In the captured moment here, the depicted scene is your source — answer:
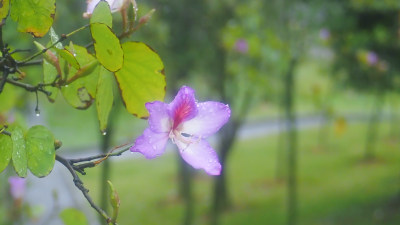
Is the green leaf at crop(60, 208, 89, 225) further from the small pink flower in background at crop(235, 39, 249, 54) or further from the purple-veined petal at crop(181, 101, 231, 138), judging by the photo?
the small pink flower in background at crop(235, 39, 249, 54)

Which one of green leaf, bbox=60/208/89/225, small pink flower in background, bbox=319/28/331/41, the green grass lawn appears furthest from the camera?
the green grass lawn

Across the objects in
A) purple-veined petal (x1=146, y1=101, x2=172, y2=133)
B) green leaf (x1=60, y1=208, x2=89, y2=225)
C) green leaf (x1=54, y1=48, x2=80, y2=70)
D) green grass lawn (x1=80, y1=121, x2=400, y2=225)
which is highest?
green leaf (x1=54, y1=48, x2=80, y2=70)

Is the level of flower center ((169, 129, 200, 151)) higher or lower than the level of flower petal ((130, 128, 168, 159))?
lower

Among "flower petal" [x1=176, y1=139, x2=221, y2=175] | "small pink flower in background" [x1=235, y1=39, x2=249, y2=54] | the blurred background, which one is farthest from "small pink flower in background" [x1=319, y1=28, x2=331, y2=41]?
"flower petal" [x1=176, y1=139, x2=221, y2=175]

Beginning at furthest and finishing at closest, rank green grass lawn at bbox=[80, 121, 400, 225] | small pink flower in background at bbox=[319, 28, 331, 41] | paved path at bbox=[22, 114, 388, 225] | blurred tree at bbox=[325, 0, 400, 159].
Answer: green grass lawn at bbox=[80, 121, 400, 225], paved path at bbox=[22, 114, 388, 225], blurred tree at bbox=[325, 0, 400, 159], small pink flower in background at bbox=[319, 28, 331, 41]

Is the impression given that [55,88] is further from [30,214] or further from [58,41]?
[30,214]

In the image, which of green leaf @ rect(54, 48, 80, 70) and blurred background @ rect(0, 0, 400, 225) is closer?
green leaf @ rect(54, 48, 80, 70)

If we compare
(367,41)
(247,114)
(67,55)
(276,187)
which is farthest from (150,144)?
(276,187)

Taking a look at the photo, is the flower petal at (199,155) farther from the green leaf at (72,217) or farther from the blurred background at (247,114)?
the blurred background at (247,114)
